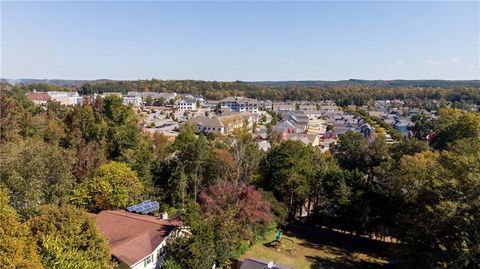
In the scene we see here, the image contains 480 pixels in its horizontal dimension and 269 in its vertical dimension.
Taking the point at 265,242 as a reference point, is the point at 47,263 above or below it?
above

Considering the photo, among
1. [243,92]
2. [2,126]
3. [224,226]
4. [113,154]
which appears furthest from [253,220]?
[243,92]

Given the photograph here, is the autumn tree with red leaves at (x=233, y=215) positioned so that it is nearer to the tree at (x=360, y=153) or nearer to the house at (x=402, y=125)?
the tree at (x=360, y=153)

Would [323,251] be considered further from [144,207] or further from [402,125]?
[402,125]

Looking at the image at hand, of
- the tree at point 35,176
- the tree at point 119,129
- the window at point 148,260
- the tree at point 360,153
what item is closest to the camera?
the window at point 148,260

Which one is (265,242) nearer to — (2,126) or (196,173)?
(196,173)

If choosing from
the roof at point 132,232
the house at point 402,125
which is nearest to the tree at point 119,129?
the roof at point 132,232

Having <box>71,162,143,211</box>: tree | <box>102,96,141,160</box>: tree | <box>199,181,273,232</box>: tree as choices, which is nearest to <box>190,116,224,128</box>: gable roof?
<box>102,96,141,160</box>: tree

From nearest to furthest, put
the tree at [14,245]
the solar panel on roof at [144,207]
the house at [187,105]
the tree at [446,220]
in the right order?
1. the tree at [14,245]
2. the tree at [446,220]
3. the solar panel on roof at [144,207]
4. the house at [187,105]
